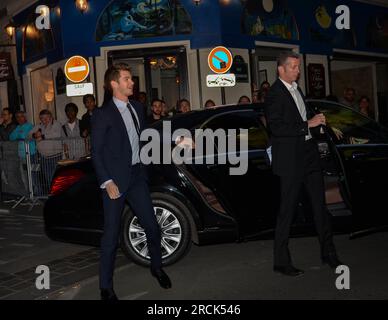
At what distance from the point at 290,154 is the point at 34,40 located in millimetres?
14087

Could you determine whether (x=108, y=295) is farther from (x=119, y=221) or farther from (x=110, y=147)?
(x=110, y=147)

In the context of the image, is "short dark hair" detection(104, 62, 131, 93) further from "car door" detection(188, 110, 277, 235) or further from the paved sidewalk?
the paved sidewalk

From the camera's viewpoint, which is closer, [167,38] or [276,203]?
[276,203]

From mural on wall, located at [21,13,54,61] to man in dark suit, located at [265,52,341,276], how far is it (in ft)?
39.5

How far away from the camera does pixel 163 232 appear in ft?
17.8

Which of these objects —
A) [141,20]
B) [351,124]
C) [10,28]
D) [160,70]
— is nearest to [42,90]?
[10,28]

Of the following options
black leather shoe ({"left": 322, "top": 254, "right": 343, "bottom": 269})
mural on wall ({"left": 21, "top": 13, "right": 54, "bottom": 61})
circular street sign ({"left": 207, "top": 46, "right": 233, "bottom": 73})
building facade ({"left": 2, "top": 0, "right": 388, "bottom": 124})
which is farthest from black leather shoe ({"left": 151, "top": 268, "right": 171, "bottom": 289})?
mural on wall ({"left": 21, "top": 13, "right": 54, "bottom": 61})

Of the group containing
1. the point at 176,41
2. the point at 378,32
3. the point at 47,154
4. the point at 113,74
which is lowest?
the point at 47,154

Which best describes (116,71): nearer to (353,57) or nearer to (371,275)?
(371,275)

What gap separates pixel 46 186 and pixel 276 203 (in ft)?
18.2

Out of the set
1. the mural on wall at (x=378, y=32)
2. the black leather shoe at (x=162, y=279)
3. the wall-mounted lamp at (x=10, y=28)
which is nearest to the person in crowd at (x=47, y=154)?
the black leather shoe at (x=162, y=279)
